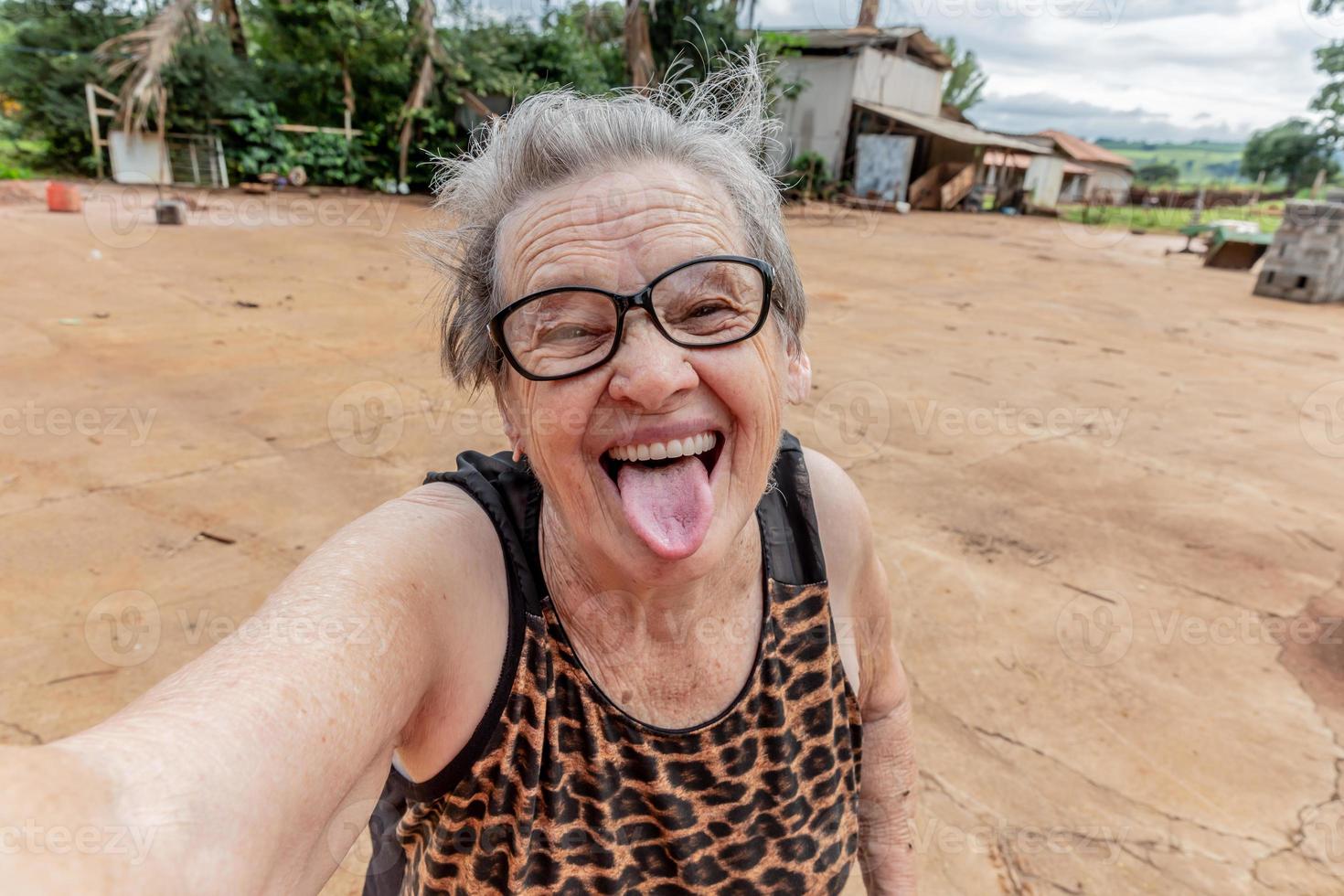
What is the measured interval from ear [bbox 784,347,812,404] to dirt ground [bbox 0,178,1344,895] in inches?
33.6

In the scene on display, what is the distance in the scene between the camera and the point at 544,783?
1168mm

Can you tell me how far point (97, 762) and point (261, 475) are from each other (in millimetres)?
3546

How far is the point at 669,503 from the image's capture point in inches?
49.1

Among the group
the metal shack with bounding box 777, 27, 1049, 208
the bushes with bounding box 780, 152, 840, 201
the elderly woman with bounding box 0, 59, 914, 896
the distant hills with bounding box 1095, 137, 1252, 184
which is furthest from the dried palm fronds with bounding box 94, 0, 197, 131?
the distant hills with bounding box 1095, 137, 1252, 184

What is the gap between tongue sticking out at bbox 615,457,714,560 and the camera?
1203 millimetres

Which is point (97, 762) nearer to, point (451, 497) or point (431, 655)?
point (431, 655)

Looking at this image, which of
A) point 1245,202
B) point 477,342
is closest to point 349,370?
point 477,342

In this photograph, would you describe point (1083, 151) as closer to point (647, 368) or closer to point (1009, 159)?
point (1009, 159)

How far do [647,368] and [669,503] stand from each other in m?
0.24

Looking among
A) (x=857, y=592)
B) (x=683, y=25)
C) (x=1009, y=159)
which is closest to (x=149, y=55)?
(x=683, y=25)

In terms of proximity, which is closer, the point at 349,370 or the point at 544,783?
the point at 544,783

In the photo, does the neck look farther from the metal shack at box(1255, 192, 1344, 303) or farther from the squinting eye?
the metal shack at box(1255, 192, 1344, 303)

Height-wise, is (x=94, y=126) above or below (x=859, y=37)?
below

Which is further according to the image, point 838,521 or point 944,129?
point 944,129
